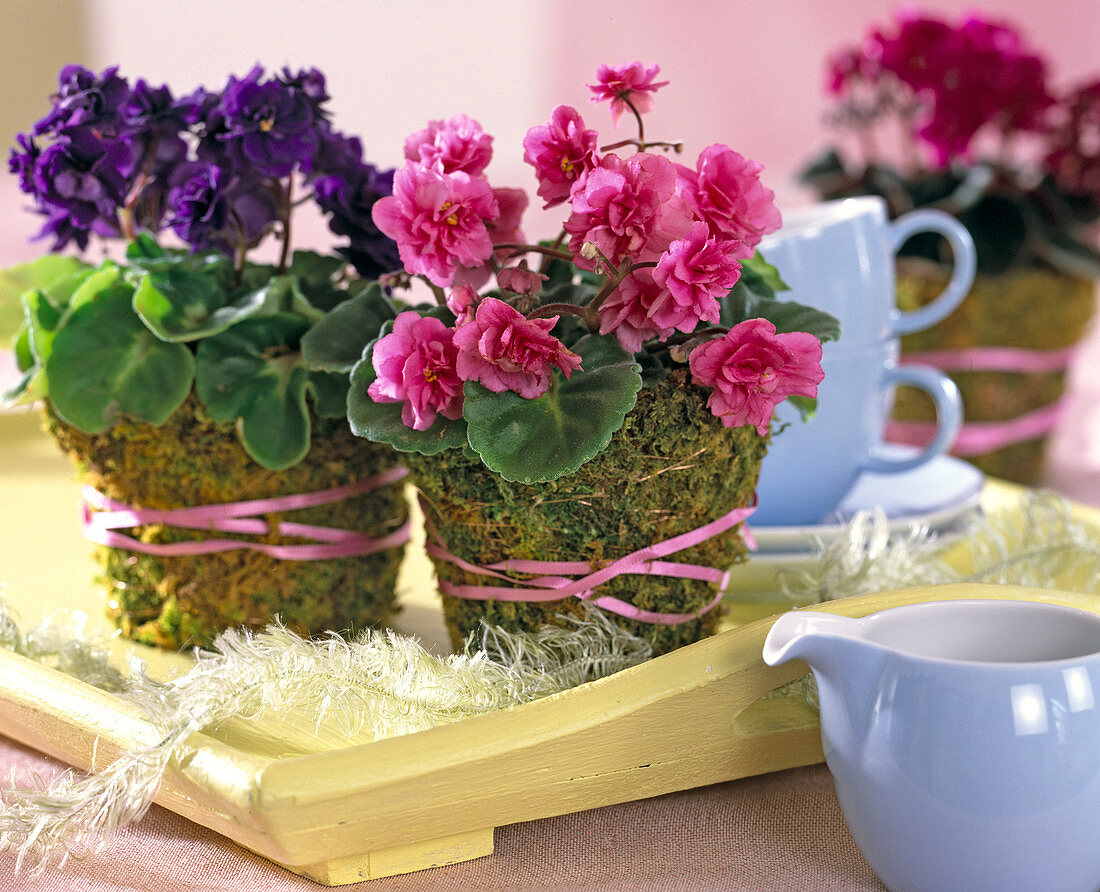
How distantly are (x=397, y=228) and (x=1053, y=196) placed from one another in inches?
36.2

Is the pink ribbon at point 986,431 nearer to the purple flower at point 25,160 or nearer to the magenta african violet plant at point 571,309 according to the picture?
the magenta african violet plant at point 571,309

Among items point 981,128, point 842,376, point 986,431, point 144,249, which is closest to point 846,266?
point 842,376

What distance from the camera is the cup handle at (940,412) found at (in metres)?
0.69

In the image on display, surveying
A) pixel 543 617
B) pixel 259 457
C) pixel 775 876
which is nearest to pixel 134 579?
pixel 259 457

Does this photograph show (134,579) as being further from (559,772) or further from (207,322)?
(559,772)

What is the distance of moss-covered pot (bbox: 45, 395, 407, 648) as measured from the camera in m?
0.55

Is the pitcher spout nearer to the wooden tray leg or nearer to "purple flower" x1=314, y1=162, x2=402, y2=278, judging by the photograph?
the wooden tray leg

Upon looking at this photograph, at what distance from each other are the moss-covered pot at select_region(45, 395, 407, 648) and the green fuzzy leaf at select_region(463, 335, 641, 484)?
5.4 inches

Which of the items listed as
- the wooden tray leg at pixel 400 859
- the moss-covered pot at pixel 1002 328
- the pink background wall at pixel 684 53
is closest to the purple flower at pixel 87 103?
the wooden tray leg at pixel 400 859

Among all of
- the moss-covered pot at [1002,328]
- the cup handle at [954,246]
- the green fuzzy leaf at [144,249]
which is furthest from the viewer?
the moss-covered pot at [1002,328]

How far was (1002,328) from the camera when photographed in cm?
107

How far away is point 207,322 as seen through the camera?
0.55m

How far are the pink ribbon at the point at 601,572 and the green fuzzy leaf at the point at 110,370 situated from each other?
0.15 m

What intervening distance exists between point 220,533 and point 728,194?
0.94 feet
